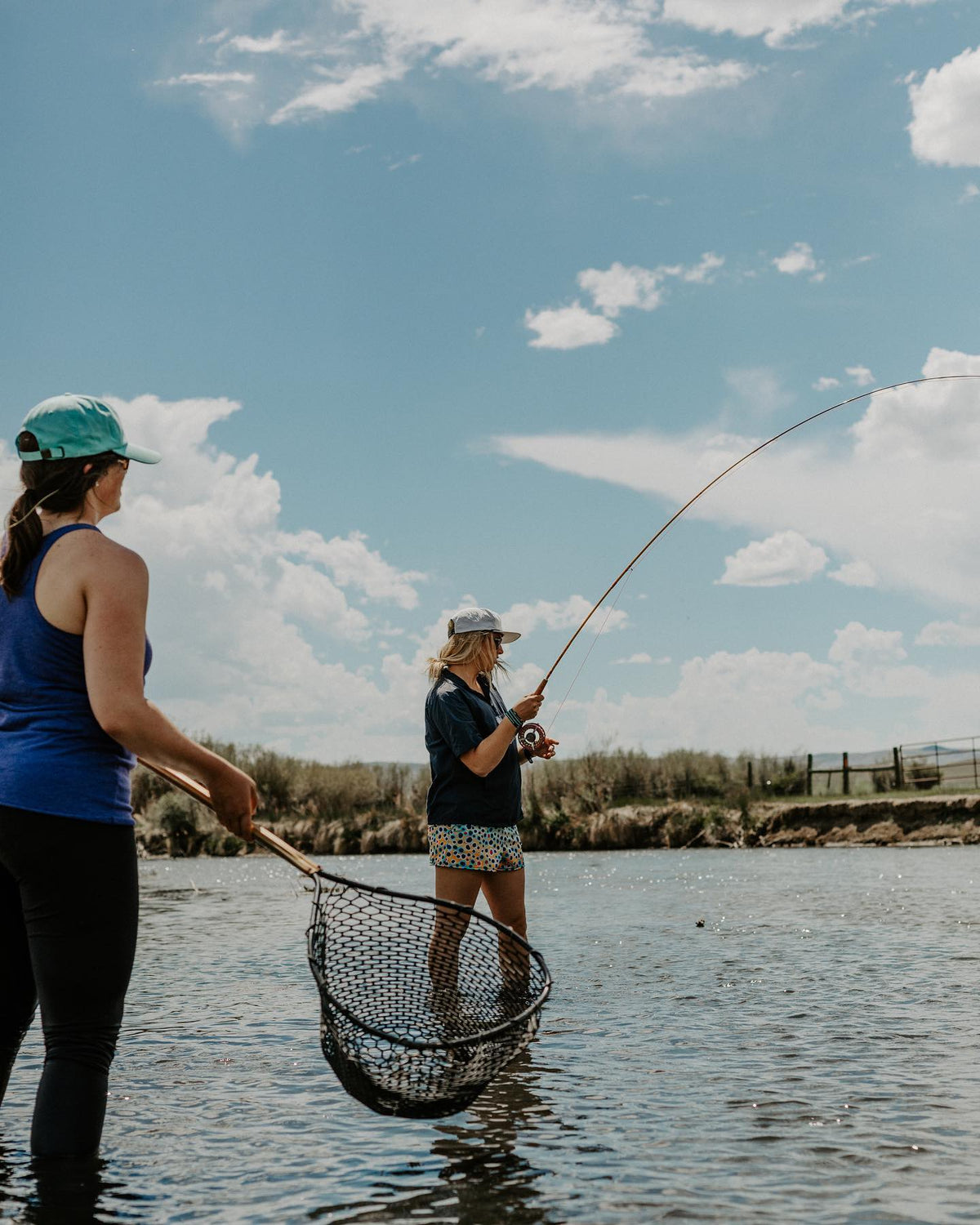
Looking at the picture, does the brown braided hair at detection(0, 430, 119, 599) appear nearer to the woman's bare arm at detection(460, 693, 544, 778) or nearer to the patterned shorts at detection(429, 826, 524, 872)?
the woman's bare arm at detection(460, 693, 544, 778)

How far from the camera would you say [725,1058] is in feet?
17.8

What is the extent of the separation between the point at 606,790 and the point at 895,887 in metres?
20.1

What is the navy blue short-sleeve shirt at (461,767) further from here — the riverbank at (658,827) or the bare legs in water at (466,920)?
the riverbank at (658,827)

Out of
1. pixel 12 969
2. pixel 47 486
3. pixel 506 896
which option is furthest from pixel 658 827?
pixel 47 486

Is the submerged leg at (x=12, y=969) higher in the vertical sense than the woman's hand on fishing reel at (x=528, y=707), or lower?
lower

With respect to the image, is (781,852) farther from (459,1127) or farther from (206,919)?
(459,1127)

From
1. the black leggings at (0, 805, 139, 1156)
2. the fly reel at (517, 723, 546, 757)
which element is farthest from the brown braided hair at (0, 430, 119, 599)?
the fly reel at (517, 723, 546, 757)

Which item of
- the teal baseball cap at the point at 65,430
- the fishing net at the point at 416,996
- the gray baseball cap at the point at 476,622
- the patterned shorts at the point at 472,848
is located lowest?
the fishing net at the point at 416,996

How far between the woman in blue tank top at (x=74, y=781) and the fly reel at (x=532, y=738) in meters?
2.78

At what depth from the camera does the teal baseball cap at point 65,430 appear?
335cm

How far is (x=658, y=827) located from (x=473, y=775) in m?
25.9

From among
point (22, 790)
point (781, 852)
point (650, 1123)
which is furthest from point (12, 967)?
point (781, 852)

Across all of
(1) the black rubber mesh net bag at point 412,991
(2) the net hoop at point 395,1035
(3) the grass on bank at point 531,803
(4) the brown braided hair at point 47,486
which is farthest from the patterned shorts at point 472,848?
(3) the grass on bank at point 531,803

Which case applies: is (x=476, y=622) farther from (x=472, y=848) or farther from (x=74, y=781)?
(x=74, y=781)
